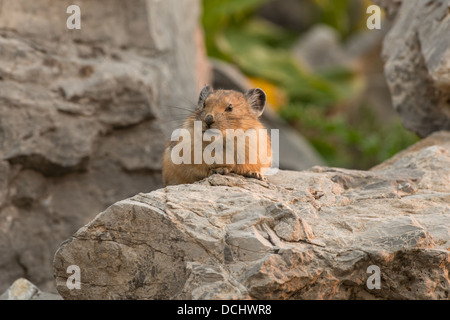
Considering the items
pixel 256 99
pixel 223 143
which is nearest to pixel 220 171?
pixel 223 143

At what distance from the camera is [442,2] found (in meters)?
7.68

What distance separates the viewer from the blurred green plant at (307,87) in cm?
1535

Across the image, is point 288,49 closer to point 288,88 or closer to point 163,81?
point 288,88

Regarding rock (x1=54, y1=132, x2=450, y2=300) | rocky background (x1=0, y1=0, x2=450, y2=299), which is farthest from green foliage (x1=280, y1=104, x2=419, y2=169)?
rock (x1=54, y1=132, x2=450, y2=300)

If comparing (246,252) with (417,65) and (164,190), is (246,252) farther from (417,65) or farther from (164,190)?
(417,65)

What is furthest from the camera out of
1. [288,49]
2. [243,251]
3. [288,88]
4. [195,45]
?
[288,49]

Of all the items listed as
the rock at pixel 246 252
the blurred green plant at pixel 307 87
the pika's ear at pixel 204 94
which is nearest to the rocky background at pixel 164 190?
the rock at pixel 246 252

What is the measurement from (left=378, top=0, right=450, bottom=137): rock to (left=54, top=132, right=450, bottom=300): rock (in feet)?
8.89

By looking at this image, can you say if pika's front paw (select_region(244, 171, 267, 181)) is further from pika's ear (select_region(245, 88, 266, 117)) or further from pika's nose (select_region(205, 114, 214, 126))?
pika's ear (select_region(245, 88, 266, 117))

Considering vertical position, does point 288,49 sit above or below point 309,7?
below

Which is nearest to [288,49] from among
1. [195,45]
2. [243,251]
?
[195,45]

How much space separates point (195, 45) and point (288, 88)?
766 cm

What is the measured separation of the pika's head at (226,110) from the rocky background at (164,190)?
2.24 feet

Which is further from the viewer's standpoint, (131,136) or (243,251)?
(131,136)
